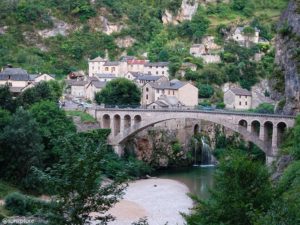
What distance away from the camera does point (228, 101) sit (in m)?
76.7

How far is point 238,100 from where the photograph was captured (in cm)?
7619

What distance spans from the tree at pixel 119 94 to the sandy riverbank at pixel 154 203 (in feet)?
53.4

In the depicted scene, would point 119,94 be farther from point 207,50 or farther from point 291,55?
point 207,50

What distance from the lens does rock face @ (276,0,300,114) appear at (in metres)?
51.5

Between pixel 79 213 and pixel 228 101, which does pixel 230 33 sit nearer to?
pixel 228 101

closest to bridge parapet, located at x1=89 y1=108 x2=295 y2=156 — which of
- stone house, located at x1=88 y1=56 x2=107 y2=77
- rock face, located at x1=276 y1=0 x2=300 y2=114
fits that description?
rock face, located at x1=276 y1=0 x2=300 y2=114

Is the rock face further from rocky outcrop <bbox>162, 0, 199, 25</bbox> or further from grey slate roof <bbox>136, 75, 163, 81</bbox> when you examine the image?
rocky outcrop <bbox>162, 0, 199, 25</bbox>

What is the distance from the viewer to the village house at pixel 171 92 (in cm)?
7325

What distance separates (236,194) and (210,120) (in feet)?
119

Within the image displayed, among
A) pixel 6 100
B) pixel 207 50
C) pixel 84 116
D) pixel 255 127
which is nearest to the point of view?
pixel 6 100

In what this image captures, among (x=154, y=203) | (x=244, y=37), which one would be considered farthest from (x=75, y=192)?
(x=244, y=37)

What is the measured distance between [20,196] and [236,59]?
57.9m

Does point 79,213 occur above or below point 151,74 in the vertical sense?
below

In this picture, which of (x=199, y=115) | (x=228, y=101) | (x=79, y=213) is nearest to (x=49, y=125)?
(x=199, y=115)
